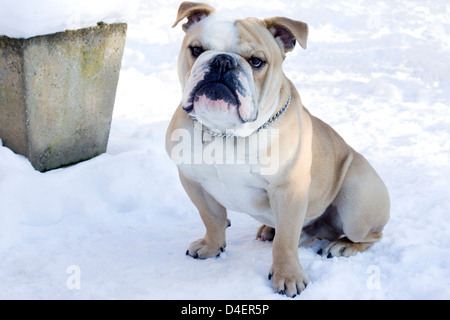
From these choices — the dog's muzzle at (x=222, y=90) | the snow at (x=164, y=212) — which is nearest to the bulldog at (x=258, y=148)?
the dog's muzzle at (x=222, y=90)

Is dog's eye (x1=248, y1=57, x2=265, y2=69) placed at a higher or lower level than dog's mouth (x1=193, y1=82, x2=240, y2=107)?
higher

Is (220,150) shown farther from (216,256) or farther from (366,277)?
(366,277)

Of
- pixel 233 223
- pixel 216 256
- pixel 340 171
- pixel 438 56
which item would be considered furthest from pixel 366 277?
pixel 438 56

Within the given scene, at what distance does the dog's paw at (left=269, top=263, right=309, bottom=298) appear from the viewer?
92.8 inches

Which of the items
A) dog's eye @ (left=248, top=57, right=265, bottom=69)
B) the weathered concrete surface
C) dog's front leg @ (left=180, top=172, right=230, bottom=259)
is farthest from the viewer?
the weathered concrete surface

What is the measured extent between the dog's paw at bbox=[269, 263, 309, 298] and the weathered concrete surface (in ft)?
6.13

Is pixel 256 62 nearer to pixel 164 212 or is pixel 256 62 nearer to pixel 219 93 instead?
pixel 219 93

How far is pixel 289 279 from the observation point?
2.38 m

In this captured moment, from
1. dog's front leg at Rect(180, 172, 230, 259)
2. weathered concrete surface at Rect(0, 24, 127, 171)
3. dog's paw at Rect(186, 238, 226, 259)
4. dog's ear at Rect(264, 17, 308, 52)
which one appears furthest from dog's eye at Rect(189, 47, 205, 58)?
weathered concrete surface at Rect(0, 24, 127, 171)

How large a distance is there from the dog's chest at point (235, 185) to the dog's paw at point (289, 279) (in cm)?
26

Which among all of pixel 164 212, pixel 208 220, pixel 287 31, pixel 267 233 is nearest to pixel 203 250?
pixel 208 220

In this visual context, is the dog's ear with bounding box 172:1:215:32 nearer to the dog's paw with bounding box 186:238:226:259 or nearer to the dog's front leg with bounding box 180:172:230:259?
the dog's front leg with bounding box 180:172:230:259

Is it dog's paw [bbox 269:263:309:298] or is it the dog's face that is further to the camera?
dog's paw [bbox 269:263:309:298]

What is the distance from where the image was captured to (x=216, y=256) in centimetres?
274
